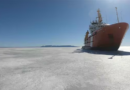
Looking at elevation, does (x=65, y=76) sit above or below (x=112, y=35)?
below

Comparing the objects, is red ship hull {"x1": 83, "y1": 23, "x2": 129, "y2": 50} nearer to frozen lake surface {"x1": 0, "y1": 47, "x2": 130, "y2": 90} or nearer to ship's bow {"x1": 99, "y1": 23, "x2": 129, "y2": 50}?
ship's bow {"x1": 99, "y1": 23, "x2": 129, "y2": 50}

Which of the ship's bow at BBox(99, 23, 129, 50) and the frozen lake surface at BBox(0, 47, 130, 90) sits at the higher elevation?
the ship's bow at BBox(99, 23, 129, 50)

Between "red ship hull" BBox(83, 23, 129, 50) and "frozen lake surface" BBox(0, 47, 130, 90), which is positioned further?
"red ship hull" BBox(83, 23, 129, 50)

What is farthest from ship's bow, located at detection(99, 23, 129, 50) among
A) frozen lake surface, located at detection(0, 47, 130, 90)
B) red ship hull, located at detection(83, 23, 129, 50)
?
frozen lake surface, located at detection(0, 47, 130, 90)

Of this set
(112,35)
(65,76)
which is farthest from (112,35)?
(65,76)

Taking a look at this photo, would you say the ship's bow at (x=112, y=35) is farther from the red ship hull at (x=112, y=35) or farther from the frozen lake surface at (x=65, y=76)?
the frozen lake surface at (x=65, y=76)

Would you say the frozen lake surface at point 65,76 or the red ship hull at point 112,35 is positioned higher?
the red ship hull at point 112,35

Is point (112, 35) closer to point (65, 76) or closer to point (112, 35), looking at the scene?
point (112, 35)

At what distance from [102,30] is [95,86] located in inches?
721

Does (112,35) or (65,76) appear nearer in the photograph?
(65,76)

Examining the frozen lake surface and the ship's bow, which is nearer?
the frozen lake surface

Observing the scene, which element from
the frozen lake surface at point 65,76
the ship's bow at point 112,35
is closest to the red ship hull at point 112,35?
the ship's bow at point 112,35

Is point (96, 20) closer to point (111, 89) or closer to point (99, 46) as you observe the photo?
point (99, 46)

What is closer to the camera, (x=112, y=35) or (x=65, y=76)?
(x=65, y=76)
